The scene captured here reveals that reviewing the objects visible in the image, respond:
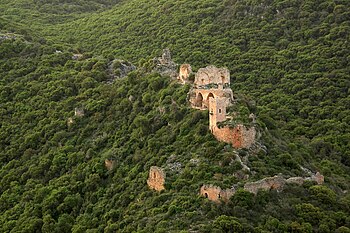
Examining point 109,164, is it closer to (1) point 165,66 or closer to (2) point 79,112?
(2) point 79,112

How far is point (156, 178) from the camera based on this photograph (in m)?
46.2

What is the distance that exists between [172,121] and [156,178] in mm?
9163

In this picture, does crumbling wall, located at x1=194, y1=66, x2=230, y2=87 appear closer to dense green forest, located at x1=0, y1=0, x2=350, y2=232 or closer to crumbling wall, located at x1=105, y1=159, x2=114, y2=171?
dense green forest, located at x1=0, y1=0, x2=350, y2=232

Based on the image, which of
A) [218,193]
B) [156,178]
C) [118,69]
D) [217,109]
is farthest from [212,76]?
[118,69]

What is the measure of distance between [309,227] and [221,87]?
15.2 metres

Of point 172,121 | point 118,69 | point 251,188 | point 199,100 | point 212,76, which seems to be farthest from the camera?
point 118,69

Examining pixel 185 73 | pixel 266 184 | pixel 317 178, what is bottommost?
pixel 317 178

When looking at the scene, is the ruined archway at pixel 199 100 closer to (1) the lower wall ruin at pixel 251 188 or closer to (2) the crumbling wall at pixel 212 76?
(2) the crumbling wall at pixel 212 76

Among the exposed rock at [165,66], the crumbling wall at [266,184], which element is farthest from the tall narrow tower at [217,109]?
the exposed rock at [165,66]

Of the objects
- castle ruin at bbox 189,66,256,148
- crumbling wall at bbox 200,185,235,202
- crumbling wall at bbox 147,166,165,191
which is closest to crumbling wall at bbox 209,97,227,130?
castle ruin at bbox 189,66,256,148

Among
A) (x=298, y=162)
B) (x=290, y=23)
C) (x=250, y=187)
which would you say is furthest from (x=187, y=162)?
(x=290, y=23)

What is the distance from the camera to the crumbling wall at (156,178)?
150 ft

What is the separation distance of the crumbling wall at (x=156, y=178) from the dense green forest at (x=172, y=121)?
22.4 inches

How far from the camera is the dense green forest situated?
43781mm
